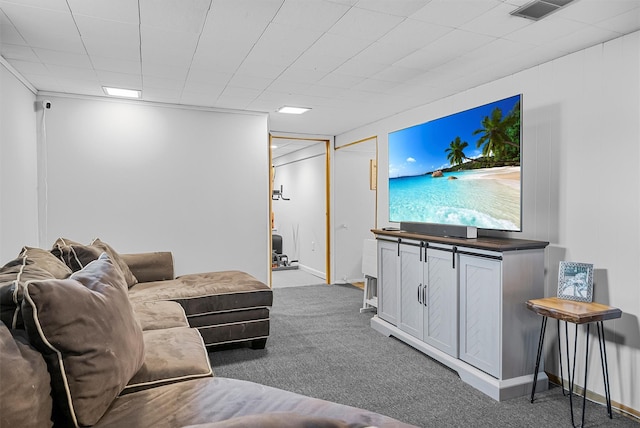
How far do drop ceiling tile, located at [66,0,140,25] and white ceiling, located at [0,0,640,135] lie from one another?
0.01 metres

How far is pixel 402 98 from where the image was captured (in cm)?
439

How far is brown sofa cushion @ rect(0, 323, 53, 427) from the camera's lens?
108 centimetres

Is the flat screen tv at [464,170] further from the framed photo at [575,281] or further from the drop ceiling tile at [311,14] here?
the drop ceiling tile at [311,14]

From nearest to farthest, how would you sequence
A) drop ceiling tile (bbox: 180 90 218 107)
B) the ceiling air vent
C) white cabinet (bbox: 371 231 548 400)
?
the ceiling air vent → white cabinet (bbox: 371 231 548 400) → drop ceiling tile (bbox: 180 90 218 107)

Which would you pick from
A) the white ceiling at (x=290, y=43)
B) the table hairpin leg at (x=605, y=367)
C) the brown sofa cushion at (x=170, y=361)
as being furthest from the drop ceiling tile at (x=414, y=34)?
the brown sofa cushion at (x=170, y=361)

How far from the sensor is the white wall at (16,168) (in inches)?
129

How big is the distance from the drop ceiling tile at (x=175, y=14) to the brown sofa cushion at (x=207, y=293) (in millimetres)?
2109

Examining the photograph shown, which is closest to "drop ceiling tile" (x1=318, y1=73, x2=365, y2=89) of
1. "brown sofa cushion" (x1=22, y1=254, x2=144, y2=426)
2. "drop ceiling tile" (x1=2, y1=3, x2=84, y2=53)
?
"drop ceiling tile" (x1=2, y1=3, x2=84, y2=53)

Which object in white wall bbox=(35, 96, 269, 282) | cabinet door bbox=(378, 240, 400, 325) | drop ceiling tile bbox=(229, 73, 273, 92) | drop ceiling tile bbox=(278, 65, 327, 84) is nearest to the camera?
drop ceiling tile bbox=(278, 65, 327, 84)

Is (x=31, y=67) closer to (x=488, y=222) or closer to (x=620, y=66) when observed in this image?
(x=488, y=222)

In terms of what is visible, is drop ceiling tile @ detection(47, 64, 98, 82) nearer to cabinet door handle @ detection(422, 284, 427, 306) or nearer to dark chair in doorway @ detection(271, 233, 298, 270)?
cabinet door handle @ detection(422, 284, 427, 306)

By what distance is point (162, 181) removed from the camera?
4836mm

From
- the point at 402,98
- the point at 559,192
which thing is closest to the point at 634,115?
the point at 559,192

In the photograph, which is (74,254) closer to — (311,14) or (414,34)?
(311,14)
